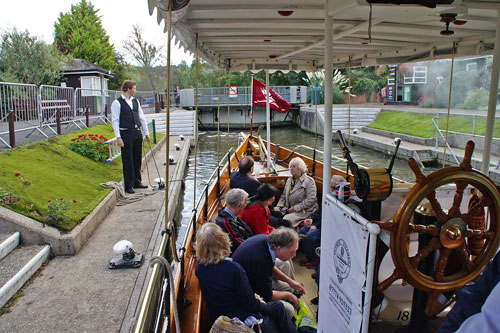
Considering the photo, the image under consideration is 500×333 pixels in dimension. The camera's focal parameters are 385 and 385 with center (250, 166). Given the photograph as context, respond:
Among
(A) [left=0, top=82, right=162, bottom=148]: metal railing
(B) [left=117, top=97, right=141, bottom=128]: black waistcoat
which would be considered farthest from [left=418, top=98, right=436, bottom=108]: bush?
(B) [left=117, top=97, right=141, bottom=128]: black waistcoat

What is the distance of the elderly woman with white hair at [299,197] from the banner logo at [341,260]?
7.37 ft

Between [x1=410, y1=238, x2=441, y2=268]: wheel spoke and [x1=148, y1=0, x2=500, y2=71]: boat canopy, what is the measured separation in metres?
1.15

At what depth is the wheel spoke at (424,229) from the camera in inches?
70.1

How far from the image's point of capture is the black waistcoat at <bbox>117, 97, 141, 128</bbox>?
237 inches

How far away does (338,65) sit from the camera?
6.01m

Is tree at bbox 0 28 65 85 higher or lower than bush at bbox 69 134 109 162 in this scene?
higher

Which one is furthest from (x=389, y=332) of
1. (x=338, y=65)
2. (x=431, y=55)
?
(x=338, y=65)

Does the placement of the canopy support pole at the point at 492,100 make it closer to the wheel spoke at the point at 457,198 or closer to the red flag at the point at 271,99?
the wheel spoke at the point at 457,198

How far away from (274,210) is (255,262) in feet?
6.46

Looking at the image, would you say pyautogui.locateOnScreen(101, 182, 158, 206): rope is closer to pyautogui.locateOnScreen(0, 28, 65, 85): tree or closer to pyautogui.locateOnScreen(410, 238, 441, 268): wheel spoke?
pyautogui.locateOnScreen(410, 238, 441, 268): wheel spoke

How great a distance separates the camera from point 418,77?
26906mm

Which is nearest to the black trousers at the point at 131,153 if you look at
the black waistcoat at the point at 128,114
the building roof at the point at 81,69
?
the black waistcoat at the point at 128,114

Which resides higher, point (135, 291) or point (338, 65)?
point (338, 65)

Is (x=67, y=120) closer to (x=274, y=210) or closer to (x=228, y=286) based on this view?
(x=274, y=210)
